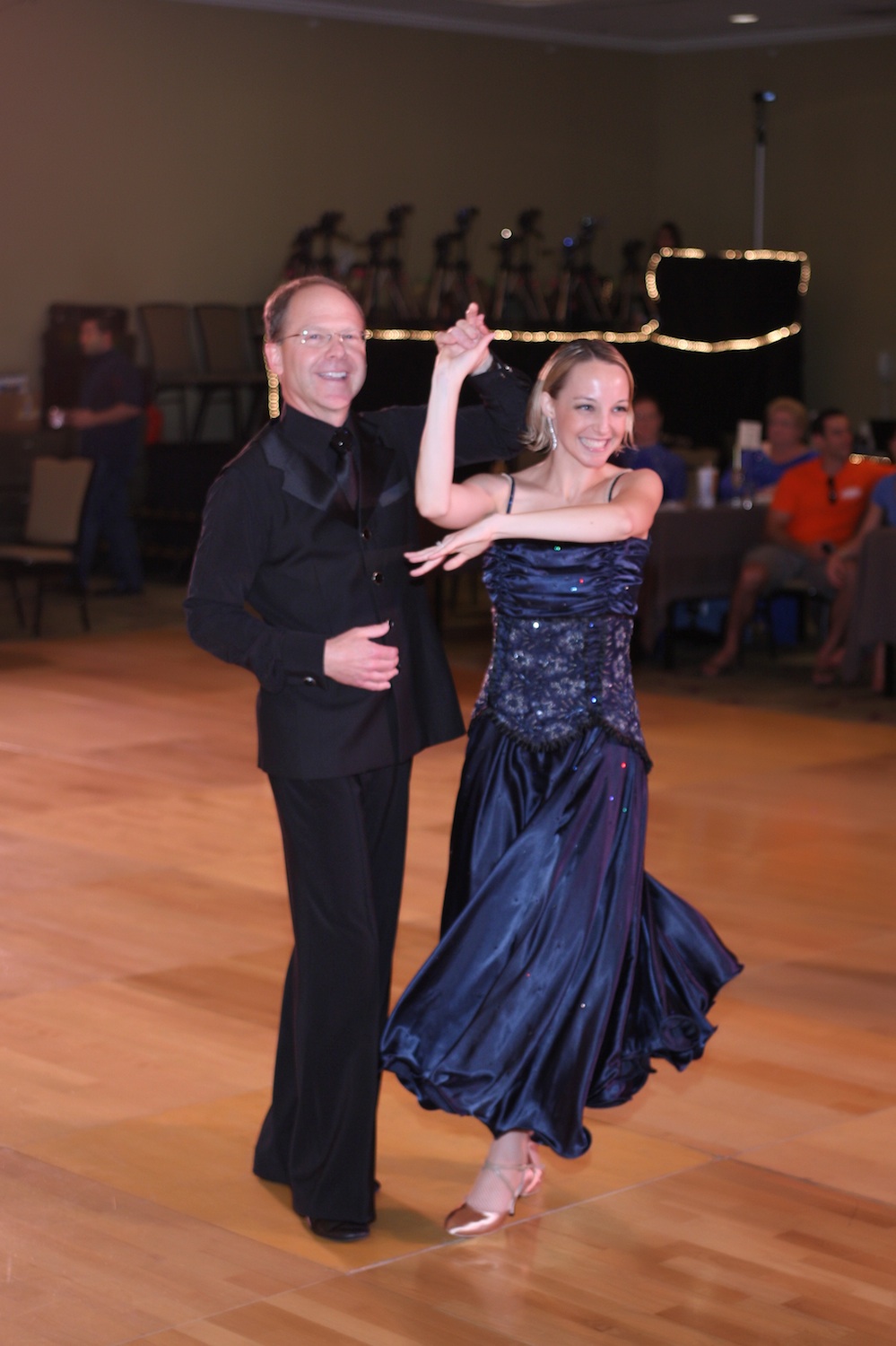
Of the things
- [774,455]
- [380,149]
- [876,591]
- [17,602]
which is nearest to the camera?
[876,591]

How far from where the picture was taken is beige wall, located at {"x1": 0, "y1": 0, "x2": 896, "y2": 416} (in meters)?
12.6

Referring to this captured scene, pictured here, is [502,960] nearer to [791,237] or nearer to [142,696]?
[142,696]

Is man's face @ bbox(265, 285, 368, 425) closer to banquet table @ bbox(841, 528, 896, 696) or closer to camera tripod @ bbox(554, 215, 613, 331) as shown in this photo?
banquet table @ bbox(841, 528, 896, 696)

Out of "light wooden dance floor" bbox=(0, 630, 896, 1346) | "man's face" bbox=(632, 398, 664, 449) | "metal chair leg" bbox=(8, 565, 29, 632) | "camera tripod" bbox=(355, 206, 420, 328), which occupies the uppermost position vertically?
"camera tripod" bbox=(355, 206, 420, 328)

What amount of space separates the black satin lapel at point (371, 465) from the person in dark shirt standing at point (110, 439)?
847 cm

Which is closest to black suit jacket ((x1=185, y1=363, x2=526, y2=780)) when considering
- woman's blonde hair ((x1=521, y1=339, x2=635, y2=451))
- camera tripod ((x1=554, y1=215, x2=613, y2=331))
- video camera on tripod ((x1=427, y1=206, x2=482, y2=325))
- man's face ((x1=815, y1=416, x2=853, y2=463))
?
woman's blonde hair ((x1=521, y1=339, x2=635, y2=451))

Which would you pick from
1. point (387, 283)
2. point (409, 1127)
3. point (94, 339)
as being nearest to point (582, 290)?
point (387, 283)

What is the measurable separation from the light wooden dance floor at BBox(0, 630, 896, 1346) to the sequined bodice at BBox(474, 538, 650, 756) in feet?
2.68

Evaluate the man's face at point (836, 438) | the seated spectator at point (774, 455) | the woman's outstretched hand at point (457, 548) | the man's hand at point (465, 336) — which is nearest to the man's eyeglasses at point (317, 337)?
the man's hand at point (465, 336)

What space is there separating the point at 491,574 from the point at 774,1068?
1.33m

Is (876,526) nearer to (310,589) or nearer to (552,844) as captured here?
(552,844)

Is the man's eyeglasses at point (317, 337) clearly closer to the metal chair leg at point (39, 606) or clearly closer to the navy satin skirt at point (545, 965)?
the navy satin skirt at point (545, 965)

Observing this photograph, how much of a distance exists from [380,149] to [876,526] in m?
7.06

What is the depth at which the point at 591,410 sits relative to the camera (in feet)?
10.1
